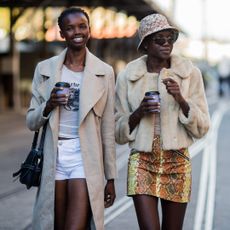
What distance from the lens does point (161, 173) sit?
13.8ft

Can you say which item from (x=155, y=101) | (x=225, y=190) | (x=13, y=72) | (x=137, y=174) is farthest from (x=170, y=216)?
(x=13, y=72)

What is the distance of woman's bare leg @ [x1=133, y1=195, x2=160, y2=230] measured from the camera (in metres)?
4.07

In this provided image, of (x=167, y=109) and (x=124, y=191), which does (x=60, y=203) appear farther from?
(x=124, y=191)

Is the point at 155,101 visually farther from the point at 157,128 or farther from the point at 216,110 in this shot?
the point at 216,110

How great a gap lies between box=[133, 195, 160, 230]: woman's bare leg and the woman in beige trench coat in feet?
0.68

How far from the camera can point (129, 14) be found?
30.1 meters

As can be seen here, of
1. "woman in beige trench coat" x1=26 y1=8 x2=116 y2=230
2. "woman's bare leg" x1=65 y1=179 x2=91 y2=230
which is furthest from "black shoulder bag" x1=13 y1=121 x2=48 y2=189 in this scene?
"woman's bare leg" x1=65 y1=179 x2=91 y2=230

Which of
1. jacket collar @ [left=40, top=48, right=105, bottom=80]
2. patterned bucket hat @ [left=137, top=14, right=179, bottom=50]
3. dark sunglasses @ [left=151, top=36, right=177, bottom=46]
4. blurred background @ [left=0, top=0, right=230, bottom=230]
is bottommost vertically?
blurred background @ [left=0, top=0, right=230, bottom=230]

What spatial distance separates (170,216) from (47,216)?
81cm

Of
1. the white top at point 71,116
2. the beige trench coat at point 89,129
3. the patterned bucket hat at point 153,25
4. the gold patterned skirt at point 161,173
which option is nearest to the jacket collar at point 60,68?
the beige trench coat at point 89,129

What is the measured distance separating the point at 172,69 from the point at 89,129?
725 mm

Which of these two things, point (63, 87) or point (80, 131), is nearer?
point (63, 87)

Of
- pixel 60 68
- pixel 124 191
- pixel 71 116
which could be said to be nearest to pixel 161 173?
pixel 71 116

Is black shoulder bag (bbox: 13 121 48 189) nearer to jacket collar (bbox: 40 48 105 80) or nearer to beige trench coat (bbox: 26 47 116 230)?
beige trench coat (bbox: 26 47 116 230)
